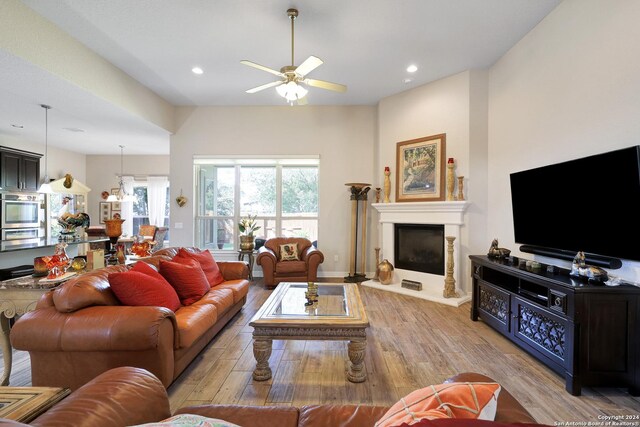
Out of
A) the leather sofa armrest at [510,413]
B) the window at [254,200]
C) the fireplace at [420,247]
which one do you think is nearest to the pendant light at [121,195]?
the window at [254,200]

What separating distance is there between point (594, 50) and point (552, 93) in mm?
527

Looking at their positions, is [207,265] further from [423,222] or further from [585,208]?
[585,208]

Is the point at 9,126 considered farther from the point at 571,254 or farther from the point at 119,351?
the point at 571,254

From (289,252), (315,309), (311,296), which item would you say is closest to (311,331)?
(315,309)

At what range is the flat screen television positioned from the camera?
211 cm

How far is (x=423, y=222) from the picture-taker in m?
4.62

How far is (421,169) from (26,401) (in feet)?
15.8

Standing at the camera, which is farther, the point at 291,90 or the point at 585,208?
the point at 291,90

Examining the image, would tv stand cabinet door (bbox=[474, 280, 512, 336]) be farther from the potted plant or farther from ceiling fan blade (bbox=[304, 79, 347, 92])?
the potted plant

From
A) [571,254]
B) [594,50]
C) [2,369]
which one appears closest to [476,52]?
[594,50]

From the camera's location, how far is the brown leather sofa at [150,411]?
88cm

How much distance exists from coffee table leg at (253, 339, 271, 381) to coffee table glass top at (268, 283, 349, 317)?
0.24 meters

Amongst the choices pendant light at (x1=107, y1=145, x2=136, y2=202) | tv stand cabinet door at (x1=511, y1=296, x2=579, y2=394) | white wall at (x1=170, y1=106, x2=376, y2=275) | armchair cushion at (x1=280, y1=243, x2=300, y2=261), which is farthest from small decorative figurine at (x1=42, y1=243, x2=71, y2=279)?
pendant light at (x1=107, y1=145, x2=136, y2=202)

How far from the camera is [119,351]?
1.86m
